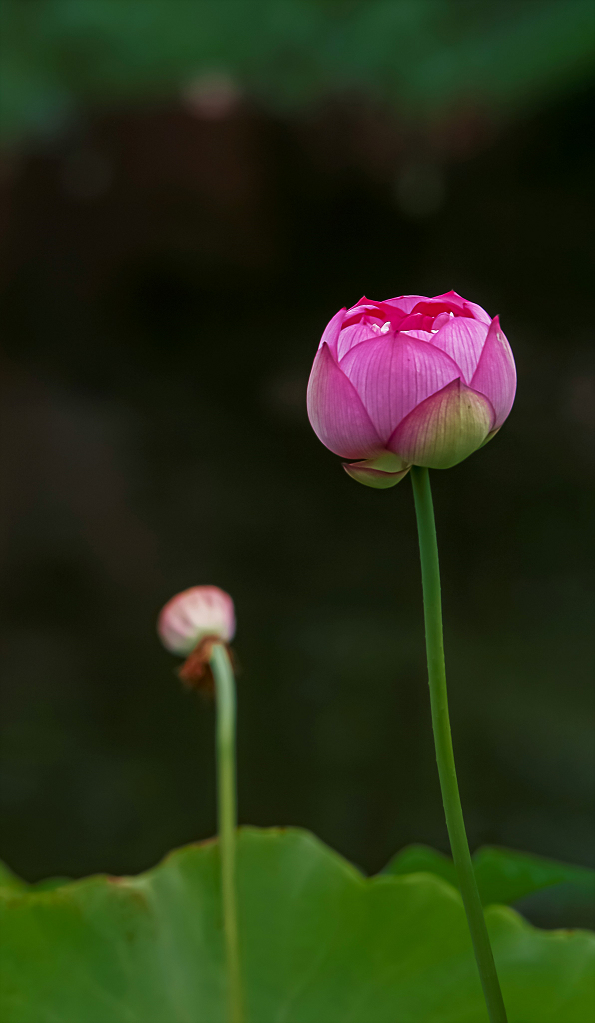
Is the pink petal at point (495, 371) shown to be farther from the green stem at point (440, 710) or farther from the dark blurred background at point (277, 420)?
the dark blurred background at point (277, 420)

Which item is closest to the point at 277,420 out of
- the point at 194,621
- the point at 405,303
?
the point at 194,621

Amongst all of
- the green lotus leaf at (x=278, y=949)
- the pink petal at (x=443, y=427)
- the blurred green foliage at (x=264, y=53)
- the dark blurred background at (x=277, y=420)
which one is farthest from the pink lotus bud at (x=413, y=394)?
the blurred green foliage at (x=264, y=53)

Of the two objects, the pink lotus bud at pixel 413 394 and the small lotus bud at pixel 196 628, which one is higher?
the pink lotus bud at pixel 413 394

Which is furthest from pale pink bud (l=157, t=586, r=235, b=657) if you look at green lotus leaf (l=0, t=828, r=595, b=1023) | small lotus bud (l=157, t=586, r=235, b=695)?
green lotus leaf (l=0, t=828, r=595, b=1023)

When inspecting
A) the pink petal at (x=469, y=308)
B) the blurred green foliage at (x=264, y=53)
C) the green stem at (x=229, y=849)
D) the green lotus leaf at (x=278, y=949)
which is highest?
the blurred green foliage at (x=264, y=53)

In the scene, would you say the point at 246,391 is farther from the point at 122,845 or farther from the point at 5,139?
the point at 122,845

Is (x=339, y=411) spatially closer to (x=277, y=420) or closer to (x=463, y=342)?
(x=463, y=342)
